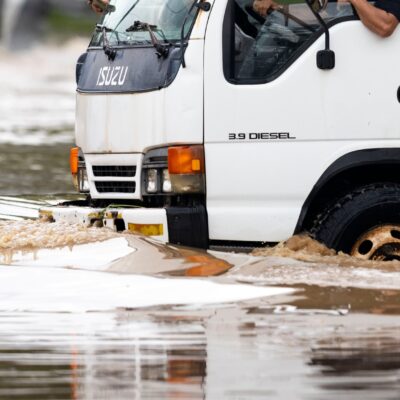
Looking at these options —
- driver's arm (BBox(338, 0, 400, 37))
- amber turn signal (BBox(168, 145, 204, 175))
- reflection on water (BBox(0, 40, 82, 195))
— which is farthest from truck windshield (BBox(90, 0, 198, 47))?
reflection on water (BBox(0, 40, 82, 195))

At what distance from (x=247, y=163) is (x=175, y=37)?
967 millimetres

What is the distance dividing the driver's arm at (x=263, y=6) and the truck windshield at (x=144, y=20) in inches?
14.9

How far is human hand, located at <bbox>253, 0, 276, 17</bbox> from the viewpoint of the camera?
35.9 feet

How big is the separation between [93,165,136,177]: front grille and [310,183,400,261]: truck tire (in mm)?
1327

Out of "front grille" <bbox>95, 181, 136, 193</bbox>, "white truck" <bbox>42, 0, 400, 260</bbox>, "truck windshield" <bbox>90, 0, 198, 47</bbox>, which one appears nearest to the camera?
"white truck" <bbox>42, 0, 400, 260</bbox>

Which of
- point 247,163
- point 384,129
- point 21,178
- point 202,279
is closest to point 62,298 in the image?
point 202,279

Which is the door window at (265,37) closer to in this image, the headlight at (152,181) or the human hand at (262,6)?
the human hand at (262,6)

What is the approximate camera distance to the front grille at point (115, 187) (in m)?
11.3

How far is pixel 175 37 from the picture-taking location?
1109 centimetres

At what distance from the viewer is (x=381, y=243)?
10.7 metres

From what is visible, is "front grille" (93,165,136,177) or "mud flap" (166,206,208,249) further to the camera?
"front grille" (93,165,136,177)

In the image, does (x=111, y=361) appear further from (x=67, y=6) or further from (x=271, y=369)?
(x=67, y=6)

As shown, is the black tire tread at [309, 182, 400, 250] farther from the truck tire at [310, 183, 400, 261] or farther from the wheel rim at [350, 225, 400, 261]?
the wheel rim at [350, 225, 400, 261]

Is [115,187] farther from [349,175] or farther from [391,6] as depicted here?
[391,6]
